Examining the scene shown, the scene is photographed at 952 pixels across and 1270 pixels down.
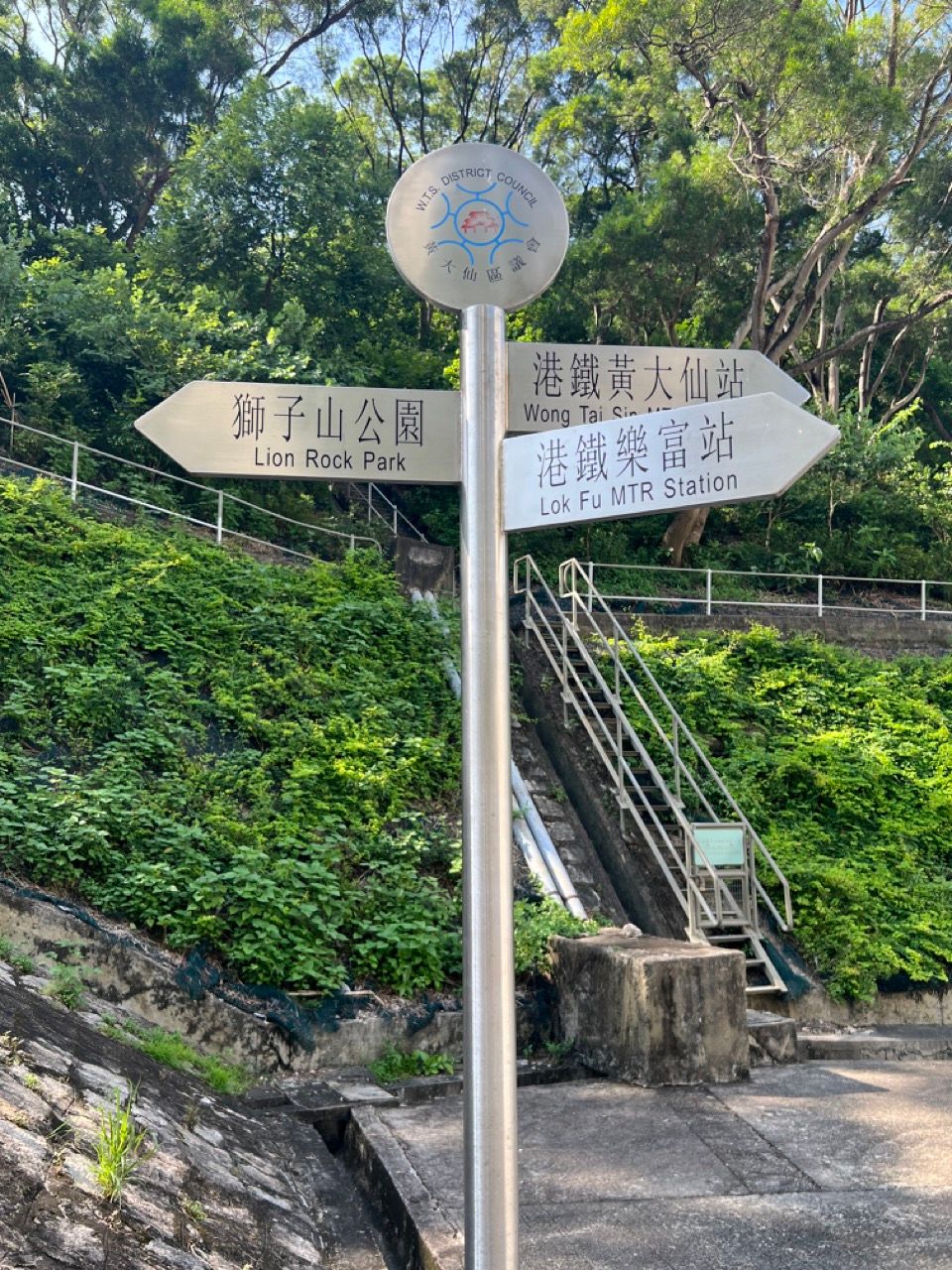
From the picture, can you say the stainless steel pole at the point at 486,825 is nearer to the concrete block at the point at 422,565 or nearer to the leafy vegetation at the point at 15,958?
the leafy vegetation at the point at 15,958

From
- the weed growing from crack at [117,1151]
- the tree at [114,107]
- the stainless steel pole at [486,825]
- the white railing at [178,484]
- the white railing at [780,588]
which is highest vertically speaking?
the tree at [114,107]

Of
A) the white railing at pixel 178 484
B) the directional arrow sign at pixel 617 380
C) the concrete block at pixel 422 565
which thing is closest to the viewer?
the directional arrow sign at pixel 617 380

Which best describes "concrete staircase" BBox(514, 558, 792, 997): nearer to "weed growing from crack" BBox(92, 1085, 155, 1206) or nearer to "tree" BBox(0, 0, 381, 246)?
"weed growing from crack" BBox(92, 1085, 155, 1206)

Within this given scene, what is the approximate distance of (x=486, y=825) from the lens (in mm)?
2752

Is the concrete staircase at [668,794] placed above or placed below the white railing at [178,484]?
below

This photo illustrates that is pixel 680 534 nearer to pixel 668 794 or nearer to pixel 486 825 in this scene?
pixel 668 794

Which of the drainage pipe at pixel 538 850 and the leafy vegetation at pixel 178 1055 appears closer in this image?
the leafy vegetation at pixel 178 1055

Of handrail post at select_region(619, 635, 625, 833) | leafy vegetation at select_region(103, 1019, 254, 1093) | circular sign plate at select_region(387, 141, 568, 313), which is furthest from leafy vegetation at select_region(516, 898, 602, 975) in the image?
circular sign plate at select_region(387, 141, 568, 313)

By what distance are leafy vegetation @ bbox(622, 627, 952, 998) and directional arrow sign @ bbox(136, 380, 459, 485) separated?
704 cm

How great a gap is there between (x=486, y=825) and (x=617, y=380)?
4.40 ft

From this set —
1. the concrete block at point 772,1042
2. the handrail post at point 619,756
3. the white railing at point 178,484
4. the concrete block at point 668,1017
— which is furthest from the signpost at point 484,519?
the white railing at point 178,484

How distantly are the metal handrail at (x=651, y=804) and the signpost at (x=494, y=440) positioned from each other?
20.3ft

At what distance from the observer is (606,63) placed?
19469 millimetres

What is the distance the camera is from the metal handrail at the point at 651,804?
8789 millimetres
